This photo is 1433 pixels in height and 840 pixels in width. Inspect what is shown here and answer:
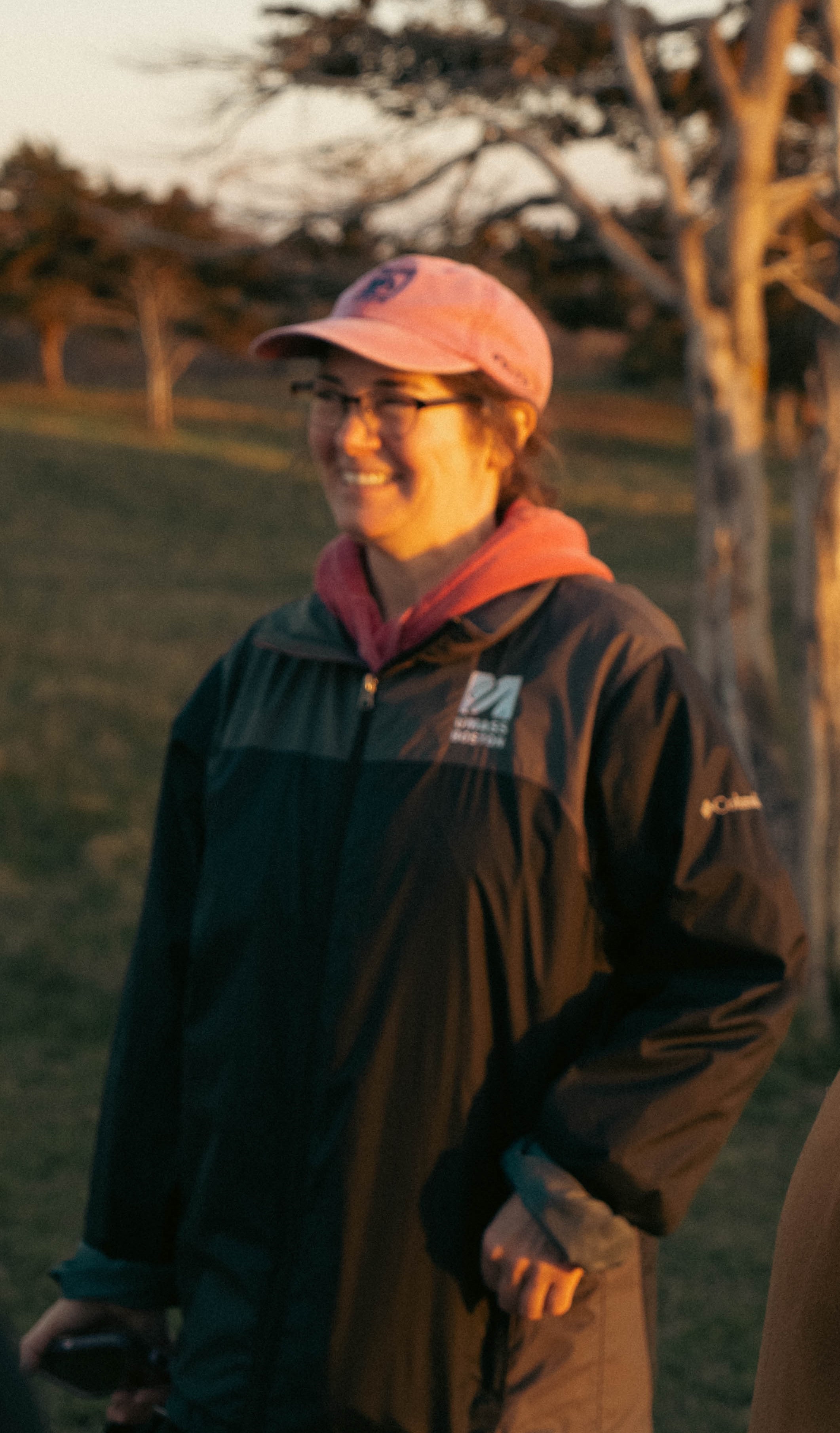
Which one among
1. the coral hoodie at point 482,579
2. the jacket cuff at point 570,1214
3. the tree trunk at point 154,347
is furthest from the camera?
the tree trunk at point 154,347

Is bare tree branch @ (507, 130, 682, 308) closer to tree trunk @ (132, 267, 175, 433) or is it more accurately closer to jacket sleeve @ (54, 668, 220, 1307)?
jacket sleeve @ (54, 668, 220, 1307)

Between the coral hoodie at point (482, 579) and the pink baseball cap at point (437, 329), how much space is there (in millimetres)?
199

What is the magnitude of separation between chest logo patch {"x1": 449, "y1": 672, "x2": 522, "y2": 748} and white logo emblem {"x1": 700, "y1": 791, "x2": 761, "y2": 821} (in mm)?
260

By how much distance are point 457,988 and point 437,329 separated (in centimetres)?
88

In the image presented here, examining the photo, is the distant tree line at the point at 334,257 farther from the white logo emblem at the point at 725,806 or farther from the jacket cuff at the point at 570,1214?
the jacket cuff at the point at 570,1214

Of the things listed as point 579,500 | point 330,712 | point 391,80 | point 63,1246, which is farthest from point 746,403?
point 579,500

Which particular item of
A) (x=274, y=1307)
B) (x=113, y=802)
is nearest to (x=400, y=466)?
(x=274, y=1307)

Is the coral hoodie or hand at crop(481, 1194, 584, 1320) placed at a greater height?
the coral hoodie

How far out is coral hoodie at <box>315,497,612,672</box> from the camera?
1895mm

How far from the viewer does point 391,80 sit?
20.6 ft

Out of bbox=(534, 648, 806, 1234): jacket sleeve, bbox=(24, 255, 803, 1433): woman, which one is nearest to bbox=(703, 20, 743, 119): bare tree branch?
bbox=(24, 255, 803, 1433): woman

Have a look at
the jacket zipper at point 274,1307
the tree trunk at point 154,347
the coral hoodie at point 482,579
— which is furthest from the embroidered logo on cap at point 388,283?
the tree trunk at point 154,347

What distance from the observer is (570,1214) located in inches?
65.4

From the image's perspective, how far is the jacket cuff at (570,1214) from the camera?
5.44 ft
